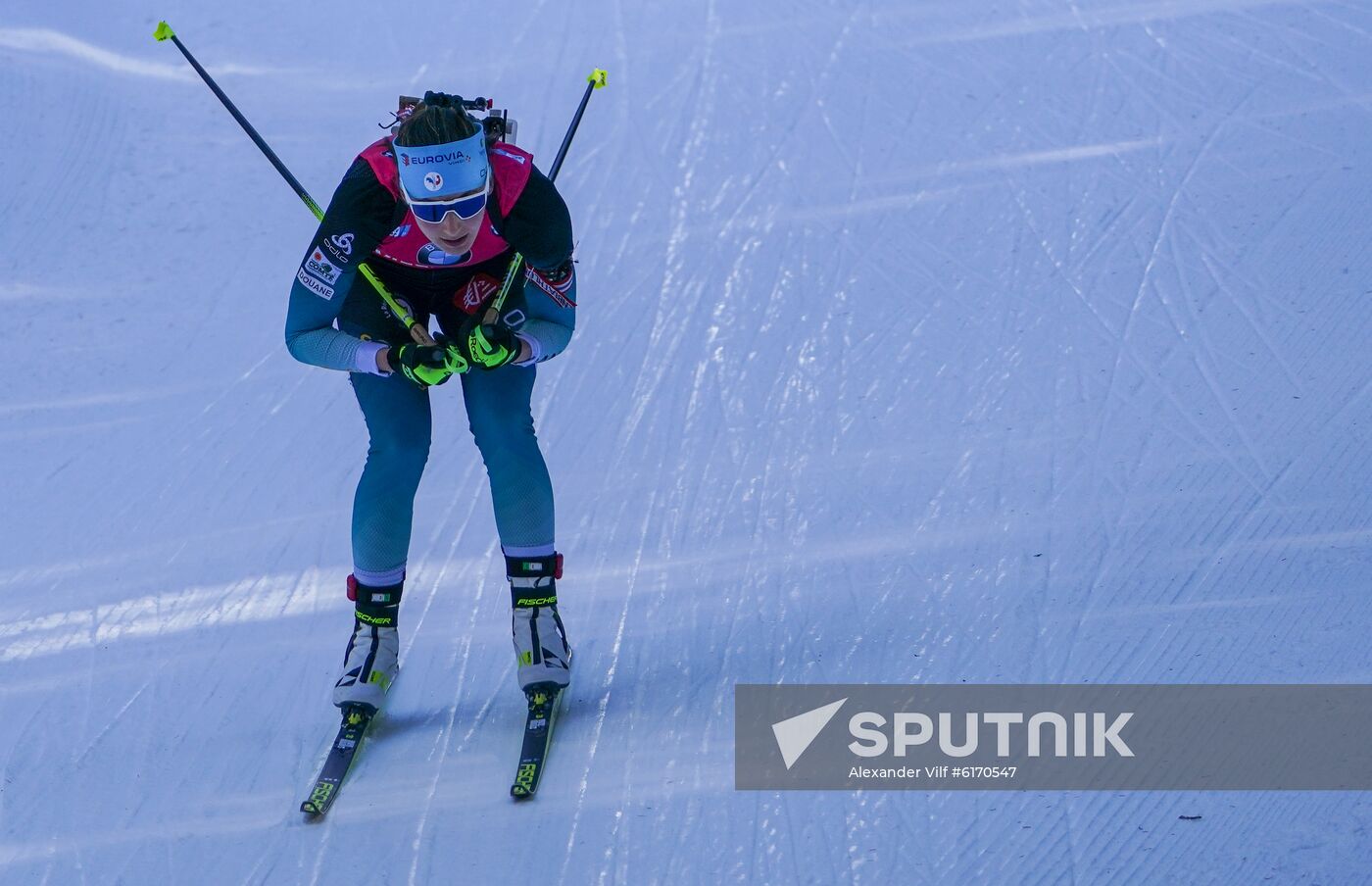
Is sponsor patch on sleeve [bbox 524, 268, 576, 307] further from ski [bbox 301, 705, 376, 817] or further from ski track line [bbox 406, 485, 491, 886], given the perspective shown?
ski [bbox 301, 705, 376, 817]

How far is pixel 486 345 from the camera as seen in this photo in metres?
3.35

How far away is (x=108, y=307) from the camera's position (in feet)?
18.1

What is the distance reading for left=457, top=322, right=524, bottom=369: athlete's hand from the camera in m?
3.35

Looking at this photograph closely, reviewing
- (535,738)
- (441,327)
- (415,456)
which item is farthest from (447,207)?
(535,738)

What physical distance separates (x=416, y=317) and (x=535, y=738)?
1.01m

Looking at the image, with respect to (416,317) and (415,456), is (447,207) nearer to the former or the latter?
(416,317)

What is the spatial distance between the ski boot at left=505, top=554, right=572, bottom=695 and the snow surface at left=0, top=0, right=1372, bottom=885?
5.9 inches

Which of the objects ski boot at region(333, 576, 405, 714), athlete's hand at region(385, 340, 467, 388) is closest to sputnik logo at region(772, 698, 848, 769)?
ski boot at region(333, 576, 405, 714)

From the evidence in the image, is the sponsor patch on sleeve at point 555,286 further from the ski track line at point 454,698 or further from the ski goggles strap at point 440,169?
the ski track line at point 454,698

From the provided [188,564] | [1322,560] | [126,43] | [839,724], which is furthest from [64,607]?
[126,43]

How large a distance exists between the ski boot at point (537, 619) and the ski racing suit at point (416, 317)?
0.04 meters

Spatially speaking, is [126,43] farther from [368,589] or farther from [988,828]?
[988,828]

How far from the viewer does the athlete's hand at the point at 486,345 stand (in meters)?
3.35

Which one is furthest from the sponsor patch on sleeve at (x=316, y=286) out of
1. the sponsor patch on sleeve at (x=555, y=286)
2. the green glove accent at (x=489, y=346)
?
the sponsor patch on sleeve at (x=555, y=286)
